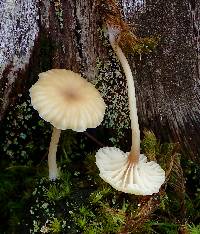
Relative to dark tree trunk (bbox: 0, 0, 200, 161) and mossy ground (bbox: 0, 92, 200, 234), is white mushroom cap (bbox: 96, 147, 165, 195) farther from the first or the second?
dark tree trunk (bbox: 0, 0, 200, 161)

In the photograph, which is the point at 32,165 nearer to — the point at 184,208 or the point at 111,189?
the point at 111,189

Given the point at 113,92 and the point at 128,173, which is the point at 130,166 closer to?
the point at 128,173

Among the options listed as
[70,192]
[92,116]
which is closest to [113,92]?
[92,116]

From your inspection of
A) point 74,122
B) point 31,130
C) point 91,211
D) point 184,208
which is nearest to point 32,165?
point 31,130

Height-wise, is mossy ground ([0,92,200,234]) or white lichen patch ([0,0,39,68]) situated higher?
white lichen patch ([0,0,39,68])

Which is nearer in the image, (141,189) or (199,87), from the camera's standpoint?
(141,189)

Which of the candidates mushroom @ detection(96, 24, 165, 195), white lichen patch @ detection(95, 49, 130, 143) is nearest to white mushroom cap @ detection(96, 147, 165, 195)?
mushroom @ detection(96, 24, 165, 195)
